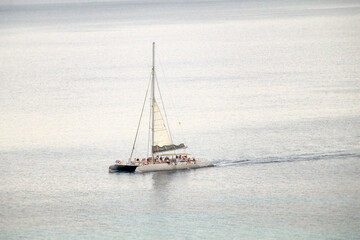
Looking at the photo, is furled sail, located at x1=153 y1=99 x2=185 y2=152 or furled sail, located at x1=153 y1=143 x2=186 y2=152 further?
furled sail, located at x1=153 y1=99 x2=185 y2=152

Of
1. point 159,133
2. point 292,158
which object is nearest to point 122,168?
point 159,133

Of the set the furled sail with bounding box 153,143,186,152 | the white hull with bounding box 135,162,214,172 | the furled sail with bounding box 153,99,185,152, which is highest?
the furled sail with bounding box 153,99,185,152

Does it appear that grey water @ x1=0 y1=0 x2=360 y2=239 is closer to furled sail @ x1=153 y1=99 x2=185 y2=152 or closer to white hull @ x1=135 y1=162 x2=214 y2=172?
white hull @ x1=135 y1=162 x2=214 y2=172

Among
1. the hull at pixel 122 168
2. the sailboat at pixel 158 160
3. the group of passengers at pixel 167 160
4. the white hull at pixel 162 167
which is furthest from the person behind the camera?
the group of passengers at pixel 167 160

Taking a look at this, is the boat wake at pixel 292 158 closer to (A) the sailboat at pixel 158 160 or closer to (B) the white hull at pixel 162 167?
(A) the sailboat at pixel 158 160

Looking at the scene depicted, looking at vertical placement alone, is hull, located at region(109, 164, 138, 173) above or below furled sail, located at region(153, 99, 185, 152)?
below

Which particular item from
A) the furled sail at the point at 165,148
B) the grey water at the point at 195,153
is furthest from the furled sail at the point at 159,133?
the grey water at the point at 195,153

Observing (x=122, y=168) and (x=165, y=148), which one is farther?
(x=165, y=148)

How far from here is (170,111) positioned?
10825 centimetres

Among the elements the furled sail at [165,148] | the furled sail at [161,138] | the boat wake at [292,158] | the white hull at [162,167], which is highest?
the furled sail at [161,138]

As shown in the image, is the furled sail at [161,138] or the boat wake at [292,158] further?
the boat wake at [292,158]

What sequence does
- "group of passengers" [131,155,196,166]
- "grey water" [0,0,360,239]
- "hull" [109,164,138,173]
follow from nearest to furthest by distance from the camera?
"grey water" [0,0,360,239], "hull" [109,164,138,173], "group of passengers" [131,155,196,166]

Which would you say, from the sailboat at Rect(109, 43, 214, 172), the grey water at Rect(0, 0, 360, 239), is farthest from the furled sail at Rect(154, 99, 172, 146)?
the grey water at Rect(0, 0, 360, 239)

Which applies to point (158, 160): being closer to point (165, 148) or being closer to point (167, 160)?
point (167, 160)
